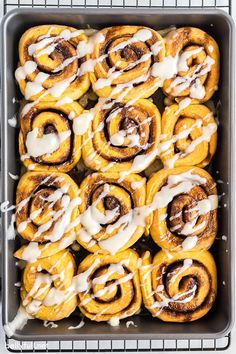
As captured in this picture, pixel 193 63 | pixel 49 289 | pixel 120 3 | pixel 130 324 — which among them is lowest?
pixel 130 324

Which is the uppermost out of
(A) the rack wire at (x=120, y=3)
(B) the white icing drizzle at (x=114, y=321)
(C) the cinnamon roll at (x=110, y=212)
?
(A) the rack wire at (x=120, y=3)

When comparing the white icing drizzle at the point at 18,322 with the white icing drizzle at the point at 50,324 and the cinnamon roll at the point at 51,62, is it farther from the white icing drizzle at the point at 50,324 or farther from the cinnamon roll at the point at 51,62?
the cinnamon roll at the point at 51,62

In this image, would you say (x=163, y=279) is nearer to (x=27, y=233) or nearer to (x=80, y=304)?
(x=80, y=304)

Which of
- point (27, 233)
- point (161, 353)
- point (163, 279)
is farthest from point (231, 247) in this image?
point (27, 233)

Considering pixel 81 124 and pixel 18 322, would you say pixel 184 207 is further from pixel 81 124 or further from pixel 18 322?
pixel 18 322

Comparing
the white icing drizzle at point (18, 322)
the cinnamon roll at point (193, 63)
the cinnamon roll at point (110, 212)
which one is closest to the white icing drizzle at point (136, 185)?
the cinnamon roll at point (110, 212)

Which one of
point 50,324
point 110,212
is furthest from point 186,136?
point 50,324
